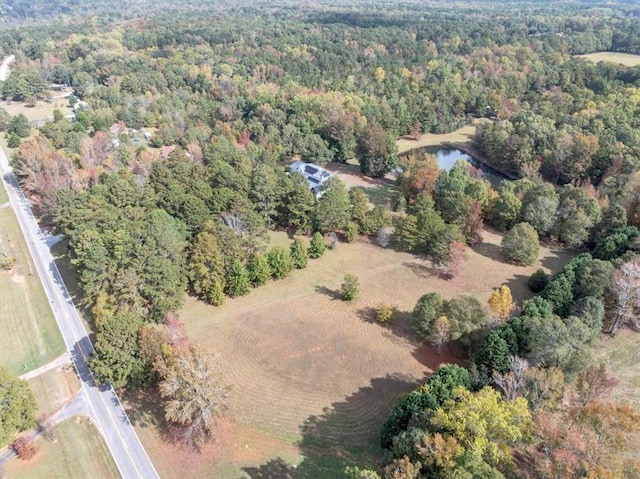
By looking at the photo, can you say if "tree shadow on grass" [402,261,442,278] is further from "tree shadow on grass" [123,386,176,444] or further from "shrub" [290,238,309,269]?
"tree shadow on grass" [123,386,176,444]

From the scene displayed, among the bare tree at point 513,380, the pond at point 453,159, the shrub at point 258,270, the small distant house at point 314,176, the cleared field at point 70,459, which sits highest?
the bare tree at point 513,380

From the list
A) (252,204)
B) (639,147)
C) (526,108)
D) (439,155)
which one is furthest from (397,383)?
(526,108)

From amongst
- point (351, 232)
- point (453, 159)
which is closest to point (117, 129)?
point (351, 232)

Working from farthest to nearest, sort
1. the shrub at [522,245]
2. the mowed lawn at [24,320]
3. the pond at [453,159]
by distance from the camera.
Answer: the pond at [453,159] → the shrub at [522,245] → the mowed lawn at [24,320]

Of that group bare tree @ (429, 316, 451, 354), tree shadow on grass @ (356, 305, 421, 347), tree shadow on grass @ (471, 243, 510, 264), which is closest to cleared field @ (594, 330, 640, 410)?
Result: bare tree @ (429, 316, 451, 354)

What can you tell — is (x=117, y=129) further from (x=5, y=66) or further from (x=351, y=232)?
(x=5, y=66)

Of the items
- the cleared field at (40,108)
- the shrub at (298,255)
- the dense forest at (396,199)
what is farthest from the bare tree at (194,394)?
the cleared field at (40,108)

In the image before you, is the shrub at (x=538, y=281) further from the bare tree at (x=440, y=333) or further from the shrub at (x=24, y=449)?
the shrub at (x=24, y=449)

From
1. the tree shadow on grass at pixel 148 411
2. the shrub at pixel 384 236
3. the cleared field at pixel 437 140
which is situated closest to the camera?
the tree shadow on grass at pixel 148 411
